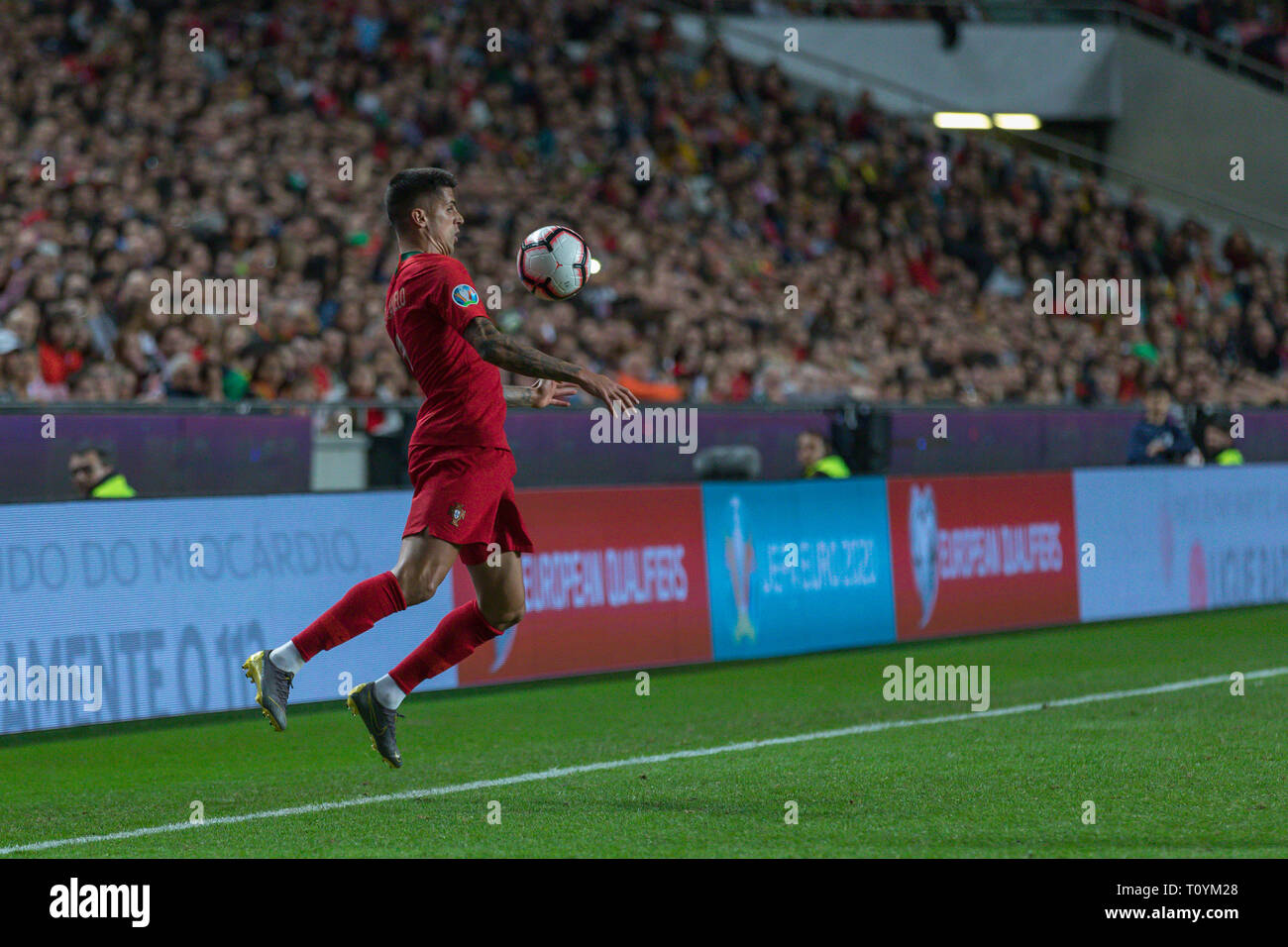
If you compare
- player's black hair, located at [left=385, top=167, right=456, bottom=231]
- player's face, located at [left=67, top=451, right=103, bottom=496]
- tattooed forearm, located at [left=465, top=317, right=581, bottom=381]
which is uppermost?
player's black hair, located at [left=385, top=167, right=456, bottom=231]

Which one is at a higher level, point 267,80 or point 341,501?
point 267,80

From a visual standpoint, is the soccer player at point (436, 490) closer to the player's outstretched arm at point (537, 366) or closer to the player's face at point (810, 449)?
the player's outstretched arm at point (537, 366)

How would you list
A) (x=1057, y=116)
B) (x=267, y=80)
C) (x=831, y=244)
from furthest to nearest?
(x=1057, y=116) → (x=831, y=244) → (x=267, y=80)

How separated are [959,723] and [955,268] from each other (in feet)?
47.7

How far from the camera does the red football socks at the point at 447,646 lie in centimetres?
732

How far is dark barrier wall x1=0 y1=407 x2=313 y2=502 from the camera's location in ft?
36.5

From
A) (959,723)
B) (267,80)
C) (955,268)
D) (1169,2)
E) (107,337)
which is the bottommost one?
(959,723)

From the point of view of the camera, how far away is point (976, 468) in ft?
52.8

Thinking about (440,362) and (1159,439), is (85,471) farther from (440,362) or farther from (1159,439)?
(1159,439)

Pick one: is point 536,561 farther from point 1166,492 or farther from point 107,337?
point 1166,492

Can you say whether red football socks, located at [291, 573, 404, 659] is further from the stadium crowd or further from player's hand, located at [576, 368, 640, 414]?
the stadium crowd

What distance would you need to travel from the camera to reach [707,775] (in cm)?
817

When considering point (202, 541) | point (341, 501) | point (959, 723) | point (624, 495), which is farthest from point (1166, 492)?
point (202, 541)

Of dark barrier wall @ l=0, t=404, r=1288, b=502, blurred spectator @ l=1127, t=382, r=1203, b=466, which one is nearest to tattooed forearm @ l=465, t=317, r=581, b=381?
dark barrier wall @ l=0, t=404, r=1288, b=502
